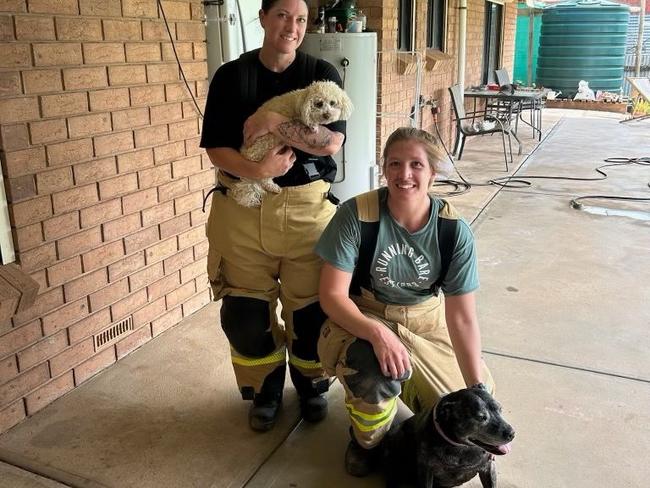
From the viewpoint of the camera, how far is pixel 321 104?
1.85 meters

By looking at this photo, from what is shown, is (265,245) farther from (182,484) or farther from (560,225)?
(560,225)

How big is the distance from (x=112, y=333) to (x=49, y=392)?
35cm

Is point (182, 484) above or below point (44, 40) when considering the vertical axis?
below

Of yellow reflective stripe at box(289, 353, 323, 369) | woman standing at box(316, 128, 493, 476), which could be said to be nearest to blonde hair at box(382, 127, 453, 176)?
woman standing at box(316, 128, 493, 476)

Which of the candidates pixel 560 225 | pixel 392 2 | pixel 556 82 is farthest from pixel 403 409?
pixel 556 82

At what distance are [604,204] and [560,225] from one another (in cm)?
85

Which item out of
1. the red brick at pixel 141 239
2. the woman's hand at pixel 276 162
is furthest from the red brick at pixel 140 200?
the woman's hand at pixel 276 162

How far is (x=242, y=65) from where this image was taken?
1972mm

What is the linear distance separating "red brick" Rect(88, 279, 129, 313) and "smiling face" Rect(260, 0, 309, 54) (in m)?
1.25

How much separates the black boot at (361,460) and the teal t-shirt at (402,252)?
1.69 feet

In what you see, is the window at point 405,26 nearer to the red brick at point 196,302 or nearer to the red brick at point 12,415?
the red brick at point 196,302

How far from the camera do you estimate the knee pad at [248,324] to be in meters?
2.12

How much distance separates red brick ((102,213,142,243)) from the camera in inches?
100.0

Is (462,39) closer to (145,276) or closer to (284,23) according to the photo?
(145,276)
